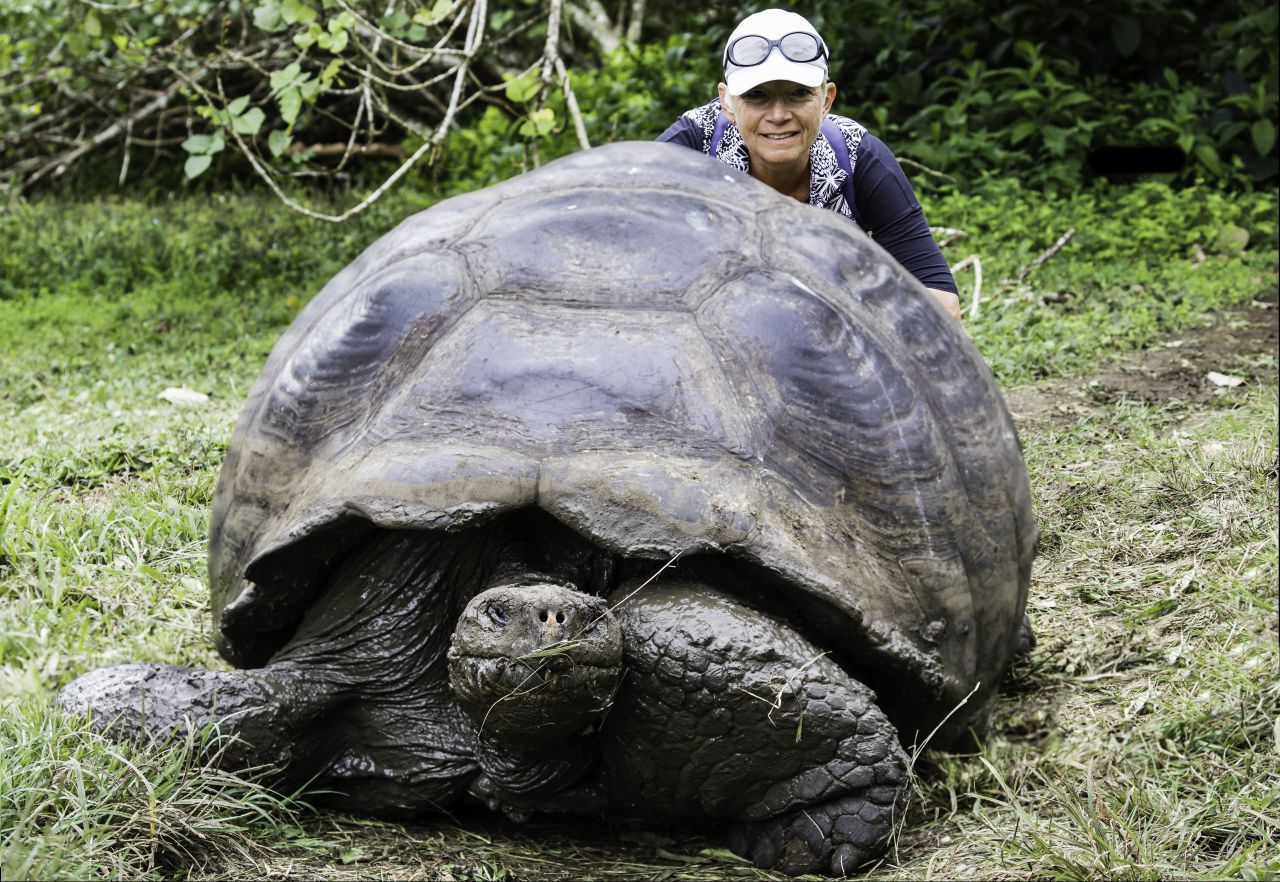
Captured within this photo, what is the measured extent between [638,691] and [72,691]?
1.01 meters

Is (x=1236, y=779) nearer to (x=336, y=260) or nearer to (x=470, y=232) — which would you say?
(x=470, y=232)

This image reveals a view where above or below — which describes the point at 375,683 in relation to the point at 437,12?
below

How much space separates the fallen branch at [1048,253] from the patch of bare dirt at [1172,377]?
983 millimetres

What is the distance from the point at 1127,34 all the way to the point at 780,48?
5.90 metres

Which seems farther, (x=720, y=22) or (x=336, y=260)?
(x=720, y=22)

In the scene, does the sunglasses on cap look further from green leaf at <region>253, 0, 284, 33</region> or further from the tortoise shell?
green leaf at <region>253, 0, 284, 33</region>

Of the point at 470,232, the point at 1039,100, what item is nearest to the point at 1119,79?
the point at 1039,100

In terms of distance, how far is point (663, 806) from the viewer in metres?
2.49

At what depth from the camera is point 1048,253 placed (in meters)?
7.07

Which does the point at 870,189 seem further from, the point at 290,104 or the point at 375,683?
the point at 290,104

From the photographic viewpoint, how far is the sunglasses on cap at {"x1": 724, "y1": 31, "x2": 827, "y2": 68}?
3.58 meters

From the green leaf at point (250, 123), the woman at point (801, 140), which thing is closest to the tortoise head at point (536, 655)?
the woman at point (801, 140)

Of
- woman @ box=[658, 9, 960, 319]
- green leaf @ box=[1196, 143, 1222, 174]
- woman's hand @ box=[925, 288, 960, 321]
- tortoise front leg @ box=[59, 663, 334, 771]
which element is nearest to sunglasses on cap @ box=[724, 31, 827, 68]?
woman @ box=[658, 9, 960, 319]

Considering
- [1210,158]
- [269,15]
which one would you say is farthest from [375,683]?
[1210,158]
